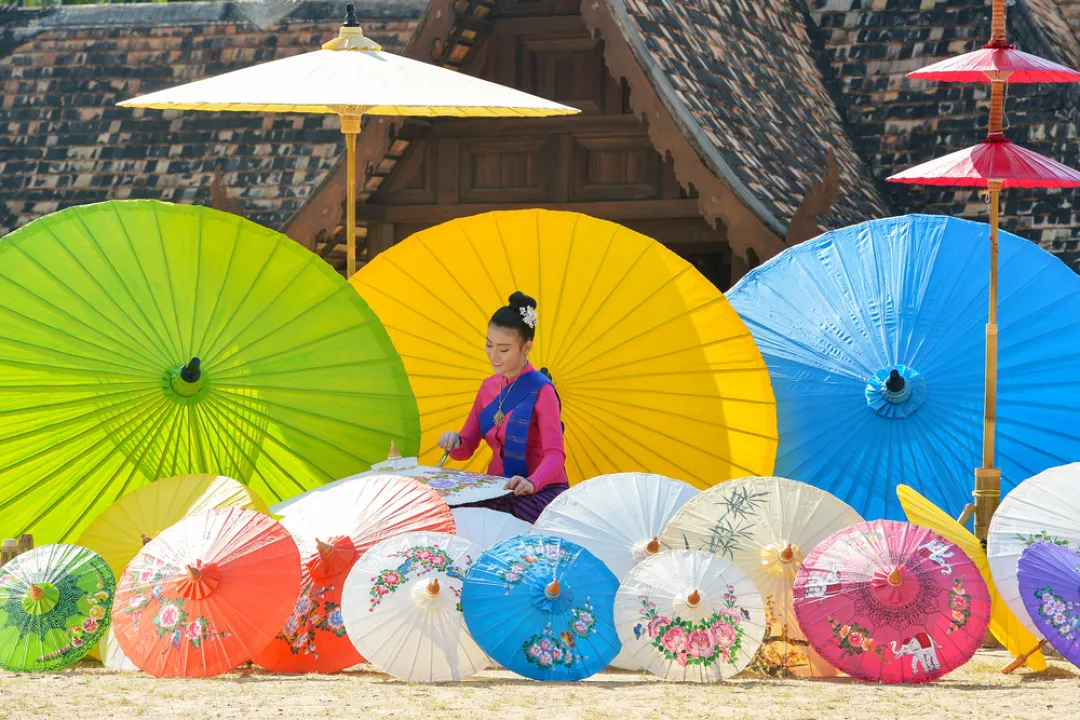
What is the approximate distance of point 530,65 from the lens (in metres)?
9.88

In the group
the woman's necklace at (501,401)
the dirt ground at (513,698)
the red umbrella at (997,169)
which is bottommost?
the dirt ground at (513,698)

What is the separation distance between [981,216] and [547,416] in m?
4.98

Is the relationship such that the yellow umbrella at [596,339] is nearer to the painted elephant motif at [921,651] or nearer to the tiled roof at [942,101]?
the painted elephant motif at [921,651]

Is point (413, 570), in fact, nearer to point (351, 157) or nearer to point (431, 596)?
point (431, 596)

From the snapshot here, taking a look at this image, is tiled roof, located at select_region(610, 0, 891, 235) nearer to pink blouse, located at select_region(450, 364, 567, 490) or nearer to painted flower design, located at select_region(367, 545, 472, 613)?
pink blouse, located at select_region(450, 364, 567, 490)

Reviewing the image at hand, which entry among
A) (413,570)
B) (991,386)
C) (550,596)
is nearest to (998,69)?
(991,386)

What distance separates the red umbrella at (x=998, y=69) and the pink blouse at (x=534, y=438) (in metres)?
1.86

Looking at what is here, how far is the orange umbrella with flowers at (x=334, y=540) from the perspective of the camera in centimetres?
564

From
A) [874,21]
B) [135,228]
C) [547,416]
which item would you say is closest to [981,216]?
[874,21]

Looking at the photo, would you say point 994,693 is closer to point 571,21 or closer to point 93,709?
point 93,709

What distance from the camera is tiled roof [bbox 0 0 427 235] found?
1295 cm

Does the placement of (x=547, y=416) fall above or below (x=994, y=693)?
above

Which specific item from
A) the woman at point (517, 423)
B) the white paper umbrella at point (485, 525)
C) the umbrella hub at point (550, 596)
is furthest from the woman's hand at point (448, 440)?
the umbrella hub at point (550, 596)

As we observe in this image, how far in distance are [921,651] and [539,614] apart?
117 centimetres
